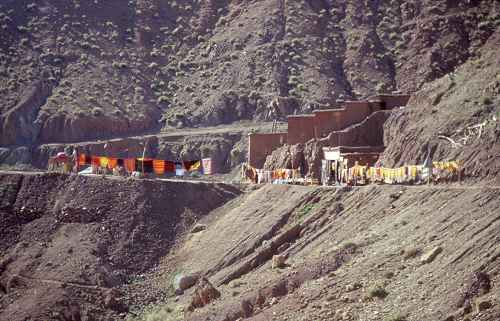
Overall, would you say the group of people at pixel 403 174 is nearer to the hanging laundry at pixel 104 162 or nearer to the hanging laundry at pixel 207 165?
the hanging laundry at pixel 207 165

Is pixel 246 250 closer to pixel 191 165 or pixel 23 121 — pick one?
pixel 191 165

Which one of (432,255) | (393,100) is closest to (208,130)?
(393,100)

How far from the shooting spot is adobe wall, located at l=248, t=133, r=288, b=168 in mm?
50094

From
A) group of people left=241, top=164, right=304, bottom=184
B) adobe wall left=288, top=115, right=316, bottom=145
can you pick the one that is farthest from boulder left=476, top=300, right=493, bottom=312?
adobe wall left=288, top=115, right=316, bottom=145

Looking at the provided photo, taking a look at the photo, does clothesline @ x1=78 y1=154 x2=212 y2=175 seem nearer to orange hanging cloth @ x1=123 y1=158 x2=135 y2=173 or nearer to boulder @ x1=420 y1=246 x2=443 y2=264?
orange hanging cloth @ x1=123 y1=158 x2=135 y2=173

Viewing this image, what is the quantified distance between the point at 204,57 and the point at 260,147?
2275 cm

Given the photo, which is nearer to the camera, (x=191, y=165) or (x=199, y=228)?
(x=199, y=228)

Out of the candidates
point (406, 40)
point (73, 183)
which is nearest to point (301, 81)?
point (406, 40)

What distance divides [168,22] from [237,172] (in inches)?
963

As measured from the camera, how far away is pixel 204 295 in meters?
35.8

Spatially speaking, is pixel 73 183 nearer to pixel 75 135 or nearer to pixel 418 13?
pixel 75 135

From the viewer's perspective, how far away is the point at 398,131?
44.0 metres

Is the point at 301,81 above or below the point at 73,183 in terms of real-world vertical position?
above

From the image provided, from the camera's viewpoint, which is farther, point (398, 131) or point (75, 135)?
point (75, 135)
